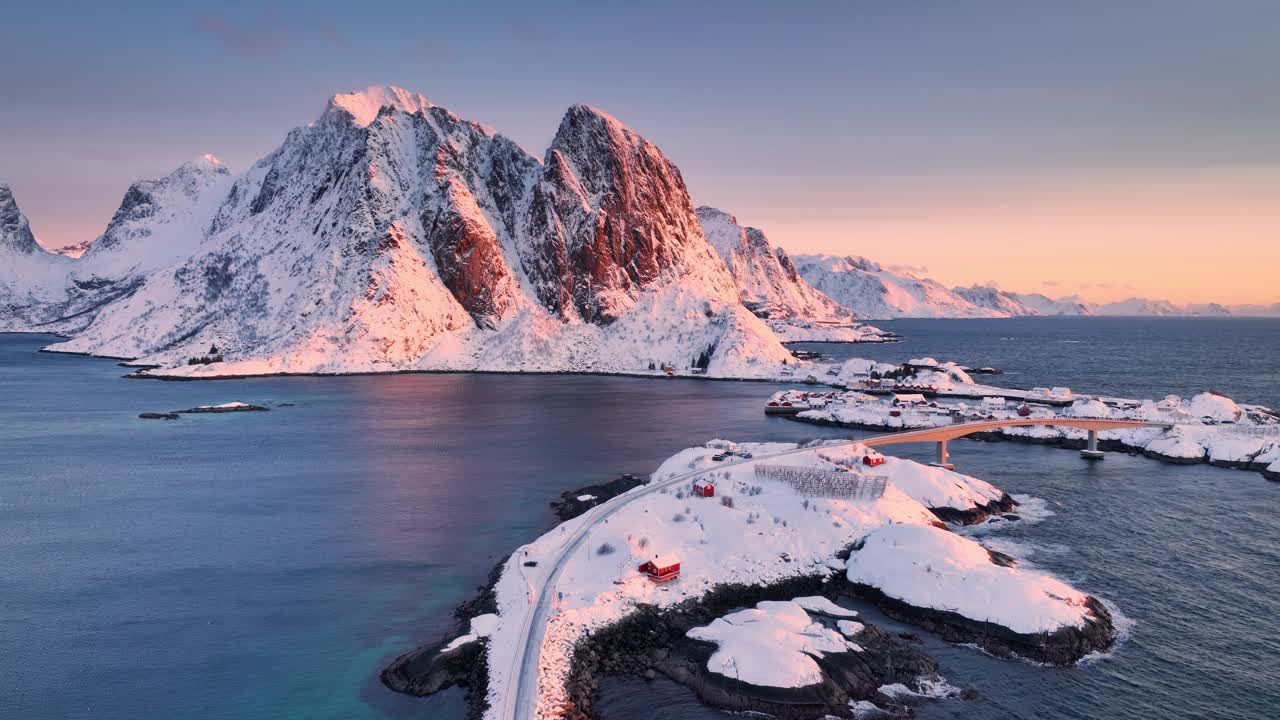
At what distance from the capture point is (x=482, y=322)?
197000 mm

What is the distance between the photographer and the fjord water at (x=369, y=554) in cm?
3347

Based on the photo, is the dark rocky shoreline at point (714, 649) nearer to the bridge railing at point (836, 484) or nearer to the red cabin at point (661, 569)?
the red cabin at point (661, 569)

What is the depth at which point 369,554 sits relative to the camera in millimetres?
52219

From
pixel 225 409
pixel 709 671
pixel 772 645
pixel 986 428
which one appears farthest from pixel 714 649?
pixel 225 409

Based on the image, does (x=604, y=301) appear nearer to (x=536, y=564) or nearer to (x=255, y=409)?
(x=255, y=409)

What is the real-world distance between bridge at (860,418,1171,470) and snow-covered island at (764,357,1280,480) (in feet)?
4.53

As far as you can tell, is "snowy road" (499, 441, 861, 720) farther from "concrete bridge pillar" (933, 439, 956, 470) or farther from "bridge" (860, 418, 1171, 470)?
"concrete bridge pillar" (933, 439, 956, 470)

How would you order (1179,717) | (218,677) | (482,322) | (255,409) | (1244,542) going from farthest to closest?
(482,322), (255,409), (1244,542), (218,677), (1179,717)

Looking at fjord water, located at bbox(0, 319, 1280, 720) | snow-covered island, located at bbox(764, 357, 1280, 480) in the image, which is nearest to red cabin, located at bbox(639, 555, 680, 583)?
fjord water, located at bbox(0, 319, 1280, 720)

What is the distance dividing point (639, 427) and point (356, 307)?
104 meters

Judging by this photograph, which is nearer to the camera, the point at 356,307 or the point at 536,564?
the point at 536,564

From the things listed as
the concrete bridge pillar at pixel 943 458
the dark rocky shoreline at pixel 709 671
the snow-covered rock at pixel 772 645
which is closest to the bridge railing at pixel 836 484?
the dark rocky shoreline at pixel 709 671

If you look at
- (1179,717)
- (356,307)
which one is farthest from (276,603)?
(356,307)

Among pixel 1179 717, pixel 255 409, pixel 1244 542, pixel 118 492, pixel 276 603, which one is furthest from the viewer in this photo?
pixel 255 409
